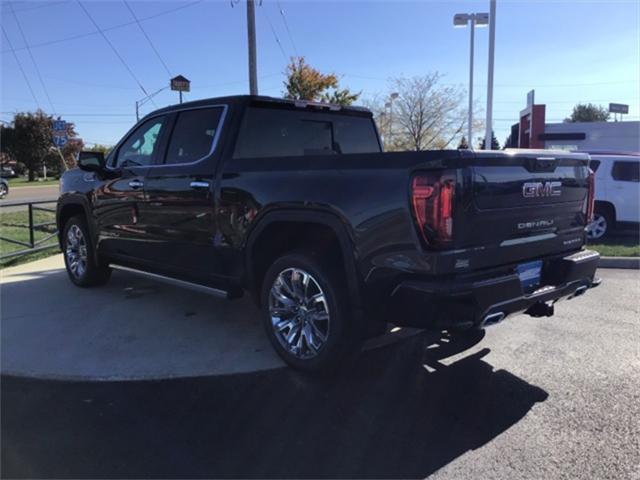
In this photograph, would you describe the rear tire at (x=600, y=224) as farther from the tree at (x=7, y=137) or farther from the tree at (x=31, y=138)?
the tree at (x=7, y=137)

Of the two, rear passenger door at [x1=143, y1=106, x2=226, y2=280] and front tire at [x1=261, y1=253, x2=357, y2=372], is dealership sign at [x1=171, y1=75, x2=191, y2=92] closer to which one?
rear passenger door at [x1=143, y1=106, x2=226, y2=280]

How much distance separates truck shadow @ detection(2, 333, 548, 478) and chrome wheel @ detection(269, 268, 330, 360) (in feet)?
0.81

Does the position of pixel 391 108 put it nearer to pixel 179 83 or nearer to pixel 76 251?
pixel 179 83

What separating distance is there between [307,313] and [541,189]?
1.82m

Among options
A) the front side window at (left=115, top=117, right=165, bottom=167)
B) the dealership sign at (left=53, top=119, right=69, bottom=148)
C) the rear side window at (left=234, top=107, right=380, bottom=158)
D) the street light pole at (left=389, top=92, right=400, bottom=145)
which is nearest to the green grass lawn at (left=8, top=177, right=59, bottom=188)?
the dealership sign at (left=53, top=119, right=69, bottom=148)

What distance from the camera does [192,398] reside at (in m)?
3.70

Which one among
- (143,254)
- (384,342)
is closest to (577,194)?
(384,342)

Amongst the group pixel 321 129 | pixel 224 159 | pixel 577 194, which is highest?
pixel 321 129

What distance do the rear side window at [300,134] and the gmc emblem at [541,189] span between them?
214 cm

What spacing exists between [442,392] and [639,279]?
507 cm

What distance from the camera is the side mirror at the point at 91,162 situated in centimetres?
590

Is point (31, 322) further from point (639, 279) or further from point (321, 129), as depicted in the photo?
point (639, 279)

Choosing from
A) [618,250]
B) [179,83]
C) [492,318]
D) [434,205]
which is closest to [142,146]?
[434,205]

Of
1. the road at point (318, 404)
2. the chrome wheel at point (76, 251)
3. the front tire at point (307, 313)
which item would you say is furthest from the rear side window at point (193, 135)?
the chrome wheel at point (76, 251)
